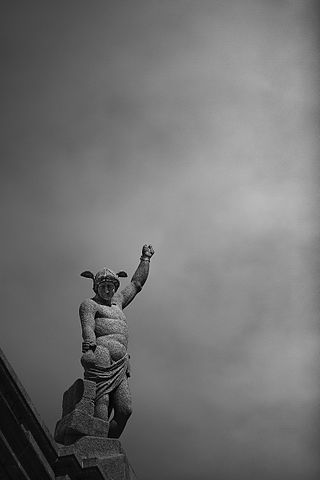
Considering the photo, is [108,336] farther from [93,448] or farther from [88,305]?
[93,448]

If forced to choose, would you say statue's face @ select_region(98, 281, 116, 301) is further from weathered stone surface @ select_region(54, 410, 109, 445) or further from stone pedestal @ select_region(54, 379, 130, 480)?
weathered stone surface @ select_region(54, 410, 109, 445)

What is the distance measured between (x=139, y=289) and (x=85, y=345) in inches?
104

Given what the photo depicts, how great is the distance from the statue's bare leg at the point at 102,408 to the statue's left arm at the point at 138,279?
2626 millimetres

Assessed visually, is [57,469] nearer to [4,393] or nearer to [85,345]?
[4,393]

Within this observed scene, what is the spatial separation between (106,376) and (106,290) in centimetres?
203

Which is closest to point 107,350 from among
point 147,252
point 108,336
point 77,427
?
point 108,336

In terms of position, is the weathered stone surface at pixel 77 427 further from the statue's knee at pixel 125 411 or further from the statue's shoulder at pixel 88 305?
the statue's shoulder at pixel 88 305

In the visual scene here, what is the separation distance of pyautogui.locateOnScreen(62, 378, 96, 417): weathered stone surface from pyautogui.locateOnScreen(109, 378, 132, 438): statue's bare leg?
1.84 ft

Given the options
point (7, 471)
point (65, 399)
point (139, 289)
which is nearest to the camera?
point (7, 471)

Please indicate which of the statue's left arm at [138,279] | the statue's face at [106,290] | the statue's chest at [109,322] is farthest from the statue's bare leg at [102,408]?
the statue's left arm at [138,279]

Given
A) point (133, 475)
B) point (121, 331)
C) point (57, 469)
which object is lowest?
point (133, 475)

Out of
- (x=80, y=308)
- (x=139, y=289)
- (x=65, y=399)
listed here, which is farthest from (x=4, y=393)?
(x=139, y=289)

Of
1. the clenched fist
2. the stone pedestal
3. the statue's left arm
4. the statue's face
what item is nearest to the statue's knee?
the stone pedestal

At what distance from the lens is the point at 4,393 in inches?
389
